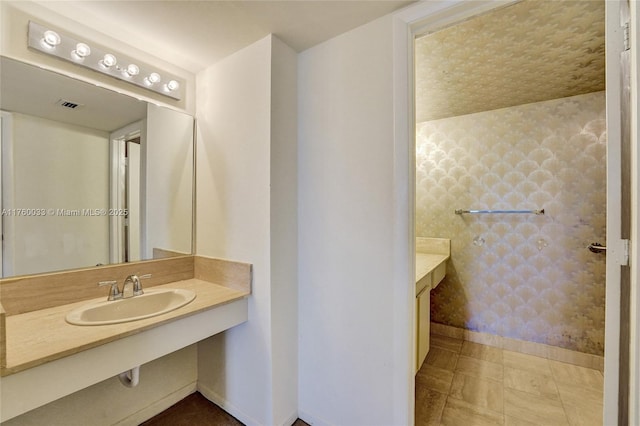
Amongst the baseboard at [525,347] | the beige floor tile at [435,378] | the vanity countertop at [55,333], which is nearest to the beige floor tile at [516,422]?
the beige floor tile at [435,378]

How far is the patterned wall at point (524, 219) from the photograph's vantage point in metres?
2.17

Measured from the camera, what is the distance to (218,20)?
1365 mm

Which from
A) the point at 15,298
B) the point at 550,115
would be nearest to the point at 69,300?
the point at 15,298

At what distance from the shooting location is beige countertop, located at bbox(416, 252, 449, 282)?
1.88 meters

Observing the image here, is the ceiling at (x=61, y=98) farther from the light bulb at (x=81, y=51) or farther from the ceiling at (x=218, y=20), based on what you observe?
the ceiling at (x=218, y=20)

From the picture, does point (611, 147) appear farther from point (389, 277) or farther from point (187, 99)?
point (187, 99)

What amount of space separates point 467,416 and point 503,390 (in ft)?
1.51

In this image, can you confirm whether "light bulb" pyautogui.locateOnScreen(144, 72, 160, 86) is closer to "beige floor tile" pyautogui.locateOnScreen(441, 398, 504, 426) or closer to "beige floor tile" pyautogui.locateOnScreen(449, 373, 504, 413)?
"beige floor tile" pyautogui.locateOnScreen(441, 398, 504, 426)

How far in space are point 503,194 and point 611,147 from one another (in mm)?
1795

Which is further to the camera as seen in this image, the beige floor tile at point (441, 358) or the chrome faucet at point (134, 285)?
the beige floor tile at point (441, 358)

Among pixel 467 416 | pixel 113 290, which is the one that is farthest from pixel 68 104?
pixel 467 416

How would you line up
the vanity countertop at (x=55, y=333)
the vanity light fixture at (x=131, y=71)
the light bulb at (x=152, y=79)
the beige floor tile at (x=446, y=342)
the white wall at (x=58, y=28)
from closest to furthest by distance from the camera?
1. the vanity countertop at (x=55, y=333)
2. the white wall at (x=58, y=28)
3. the vanity light fixture at (x=131, y=71)
4. the light bulb at (x=152, y=79)
5. the beige floor tile at (x=446, y=342)

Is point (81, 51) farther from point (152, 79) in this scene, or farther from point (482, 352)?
point (482, 352)

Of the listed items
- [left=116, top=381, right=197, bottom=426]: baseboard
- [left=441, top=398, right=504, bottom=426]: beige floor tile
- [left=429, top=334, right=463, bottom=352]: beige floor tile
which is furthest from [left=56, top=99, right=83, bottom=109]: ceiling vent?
[left=429, top=334, right=463, bottom=352]: beige floor tile
